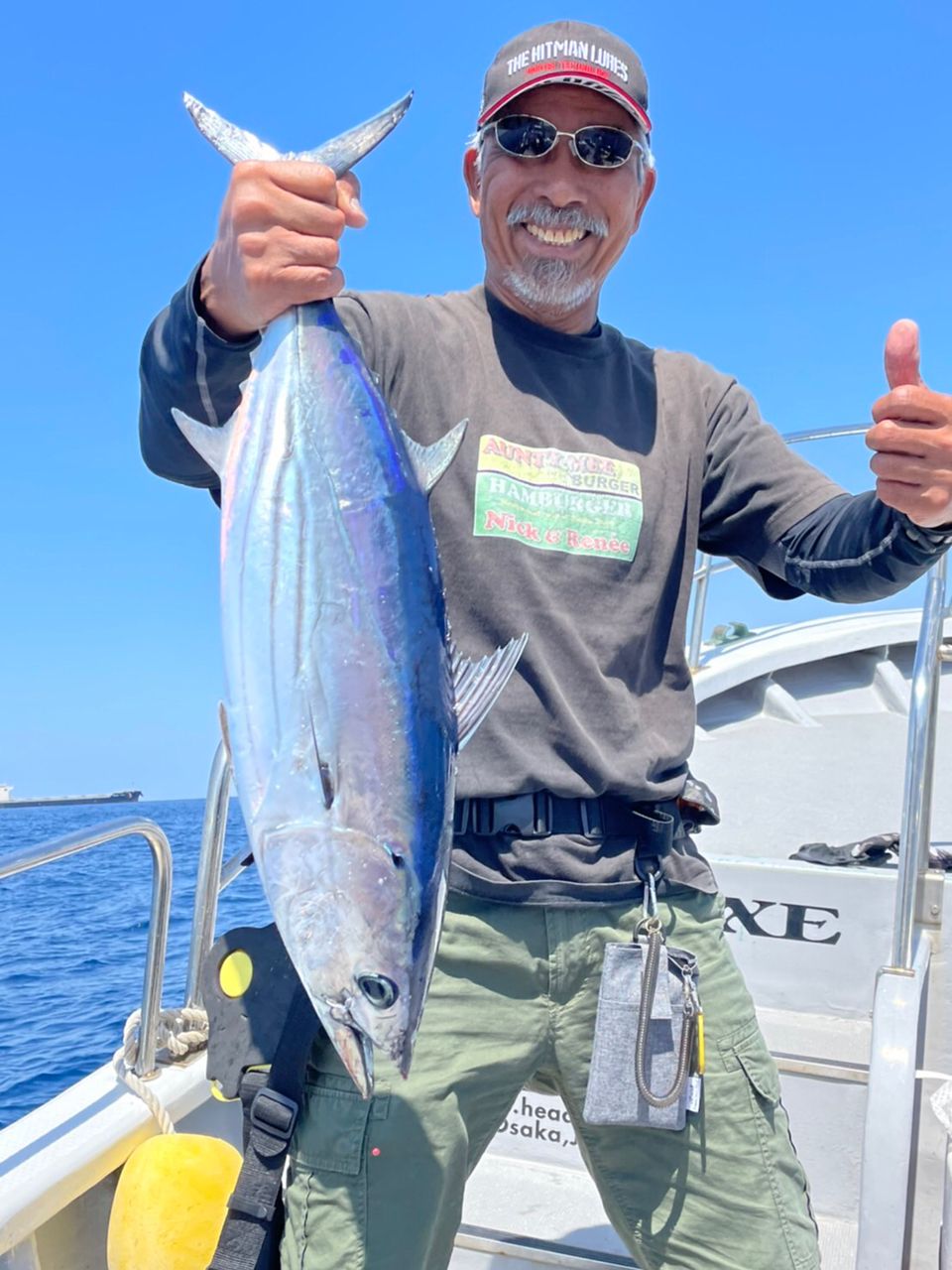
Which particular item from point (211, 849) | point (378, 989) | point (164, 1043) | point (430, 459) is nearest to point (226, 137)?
point (430, 459)

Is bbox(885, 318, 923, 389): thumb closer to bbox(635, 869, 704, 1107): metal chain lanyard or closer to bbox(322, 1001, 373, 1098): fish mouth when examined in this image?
bbox(635, 869, 704, 1107): metal chain lanyard

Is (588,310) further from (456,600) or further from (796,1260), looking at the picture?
(796,1260)

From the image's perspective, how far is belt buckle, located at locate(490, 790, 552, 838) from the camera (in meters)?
1.72

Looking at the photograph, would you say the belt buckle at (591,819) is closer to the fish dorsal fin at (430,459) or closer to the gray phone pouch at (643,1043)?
the gray phone pouch at (643,1043)

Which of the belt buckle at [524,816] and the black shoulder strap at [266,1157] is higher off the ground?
the belt buckle at [524,816]

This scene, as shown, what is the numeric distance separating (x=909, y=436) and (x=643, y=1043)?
1058mm

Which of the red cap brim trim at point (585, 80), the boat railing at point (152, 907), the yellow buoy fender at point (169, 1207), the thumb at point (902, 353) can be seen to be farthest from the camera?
the boat railing at point (152, 907)

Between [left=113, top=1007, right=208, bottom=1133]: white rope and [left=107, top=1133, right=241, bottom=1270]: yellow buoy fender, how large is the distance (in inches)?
6.2

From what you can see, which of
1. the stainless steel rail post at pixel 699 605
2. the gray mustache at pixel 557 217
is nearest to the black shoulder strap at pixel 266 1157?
the gray mustache at pixel 557 217

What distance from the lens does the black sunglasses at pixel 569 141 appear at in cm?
187

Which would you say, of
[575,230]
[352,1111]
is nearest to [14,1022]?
[352,1111]

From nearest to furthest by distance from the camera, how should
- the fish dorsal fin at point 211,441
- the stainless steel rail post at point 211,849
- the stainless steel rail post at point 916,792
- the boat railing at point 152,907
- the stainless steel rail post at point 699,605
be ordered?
the fish dorsal fin at point 211,441
the boat railing at point 152,907
the stainless steel rail post at point 211,849
the stainless steel rail post at point 916,792
the stainless steel rail post at point 699,605

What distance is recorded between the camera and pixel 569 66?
72.2 inches

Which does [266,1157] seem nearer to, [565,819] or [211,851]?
[565,819]
